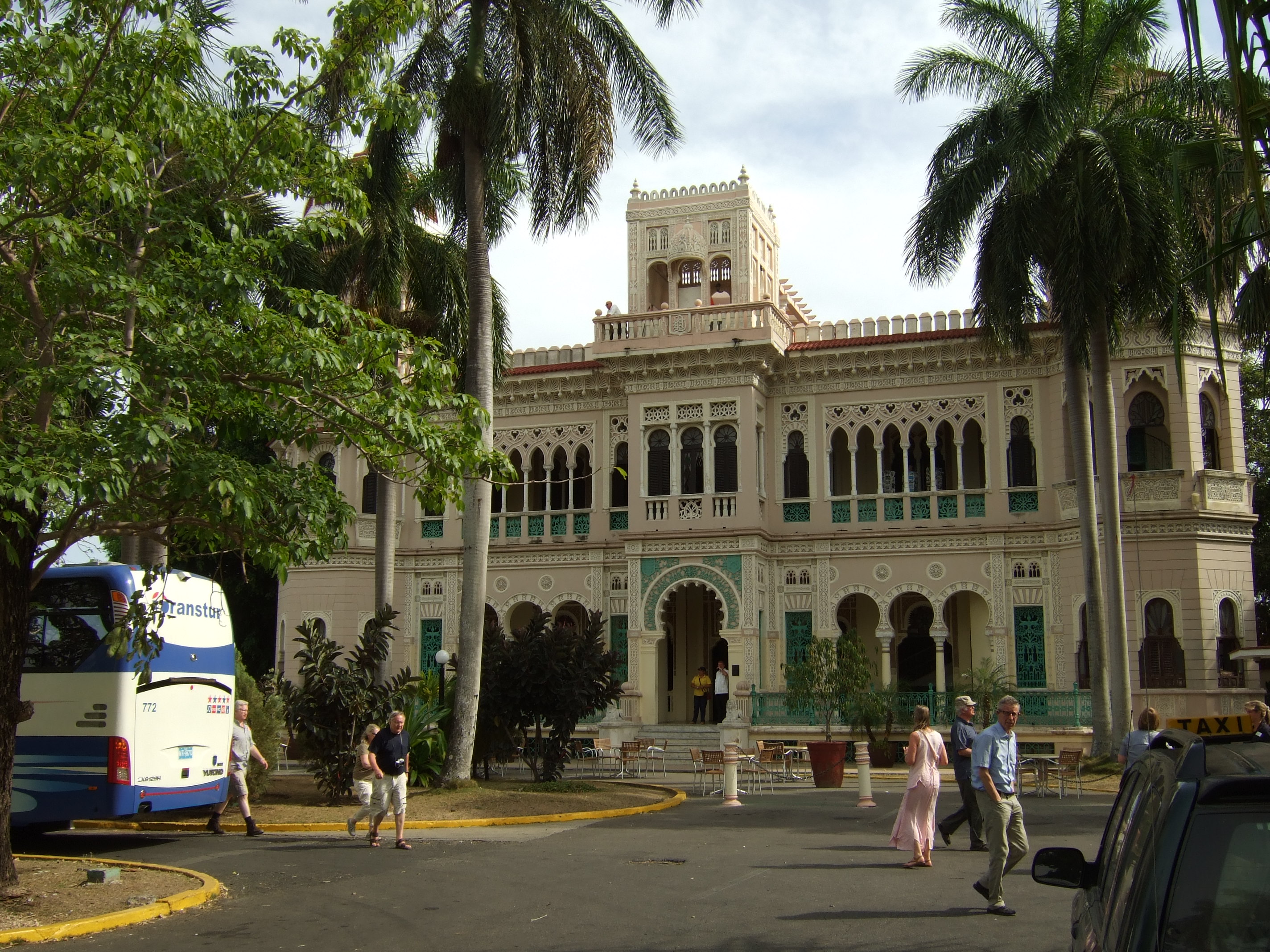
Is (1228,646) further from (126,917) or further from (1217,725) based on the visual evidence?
(126,917)

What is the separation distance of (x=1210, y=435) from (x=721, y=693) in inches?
502

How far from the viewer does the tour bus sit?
13047mm

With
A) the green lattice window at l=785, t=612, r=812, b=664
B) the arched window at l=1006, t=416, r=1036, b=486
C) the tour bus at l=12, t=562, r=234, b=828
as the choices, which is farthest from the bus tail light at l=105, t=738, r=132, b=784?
the arched window at l=1006, t=416, r=1036, b=486

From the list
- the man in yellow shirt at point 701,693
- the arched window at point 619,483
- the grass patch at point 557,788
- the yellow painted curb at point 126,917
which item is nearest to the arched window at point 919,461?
the man in yellow shirt at point 701,693

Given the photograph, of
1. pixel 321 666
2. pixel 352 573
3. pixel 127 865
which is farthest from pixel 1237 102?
pixel 352 573

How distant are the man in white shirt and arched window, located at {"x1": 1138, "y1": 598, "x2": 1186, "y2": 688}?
30.4 feet

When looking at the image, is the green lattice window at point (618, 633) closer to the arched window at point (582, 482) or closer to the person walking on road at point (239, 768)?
the arched window at point (582, 482)

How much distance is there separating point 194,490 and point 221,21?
803 cm

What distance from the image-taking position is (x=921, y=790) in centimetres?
1216

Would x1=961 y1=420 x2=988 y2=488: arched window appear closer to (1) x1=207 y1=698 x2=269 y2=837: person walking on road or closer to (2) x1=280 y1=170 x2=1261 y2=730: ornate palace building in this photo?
(2) x1=280 y1=170 x2=1261 y2=730: ornate palace building

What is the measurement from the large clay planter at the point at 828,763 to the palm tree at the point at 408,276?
824 cm

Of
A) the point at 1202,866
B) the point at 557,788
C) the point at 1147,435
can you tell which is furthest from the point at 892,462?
the point at 1202,866

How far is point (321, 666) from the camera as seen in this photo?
1775 centimetres

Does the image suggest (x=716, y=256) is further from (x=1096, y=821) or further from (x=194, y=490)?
(x=194, y=490)
